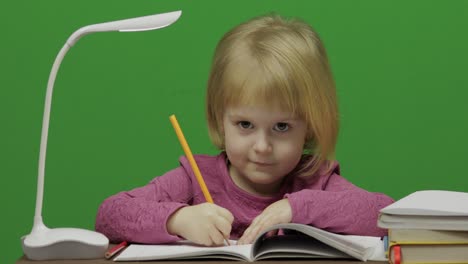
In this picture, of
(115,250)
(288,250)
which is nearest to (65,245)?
(115,250)

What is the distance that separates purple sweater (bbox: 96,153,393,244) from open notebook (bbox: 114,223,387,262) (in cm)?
11

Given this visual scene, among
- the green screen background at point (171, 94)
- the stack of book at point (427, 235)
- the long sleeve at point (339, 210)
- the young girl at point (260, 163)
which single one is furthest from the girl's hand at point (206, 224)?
the green screen background at point (171, 94)

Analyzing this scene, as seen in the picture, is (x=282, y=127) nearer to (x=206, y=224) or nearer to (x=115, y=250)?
(x=206, y=224)

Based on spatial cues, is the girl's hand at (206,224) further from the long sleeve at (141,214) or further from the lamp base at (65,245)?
the lamp base at (65,245)

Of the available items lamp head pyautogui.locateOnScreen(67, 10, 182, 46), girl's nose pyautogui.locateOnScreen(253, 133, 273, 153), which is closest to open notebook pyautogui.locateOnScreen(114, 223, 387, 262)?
girl's nose pyautogui.locateOnScreen(253, 133, 273, 153)

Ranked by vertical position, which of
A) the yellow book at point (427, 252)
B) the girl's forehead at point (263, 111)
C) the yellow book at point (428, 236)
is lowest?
the yellow book at point (427, 252)

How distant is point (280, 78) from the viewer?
154cm

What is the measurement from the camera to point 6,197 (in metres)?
2.26

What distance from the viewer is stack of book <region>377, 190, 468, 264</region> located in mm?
1242

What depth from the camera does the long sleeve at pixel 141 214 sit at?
144 centimetres

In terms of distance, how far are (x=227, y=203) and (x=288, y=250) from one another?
1.41ft

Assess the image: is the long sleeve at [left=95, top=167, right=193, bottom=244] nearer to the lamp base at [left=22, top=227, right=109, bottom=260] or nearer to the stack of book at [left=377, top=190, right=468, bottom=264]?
the lamp base at [left=22, top=227, right=109, bottom=260]

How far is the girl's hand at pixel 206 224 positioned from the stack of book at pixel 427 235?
253 millimetres

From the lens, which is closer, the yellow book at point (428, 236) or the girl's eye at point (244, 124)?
the yellow book at point (428, 236)
